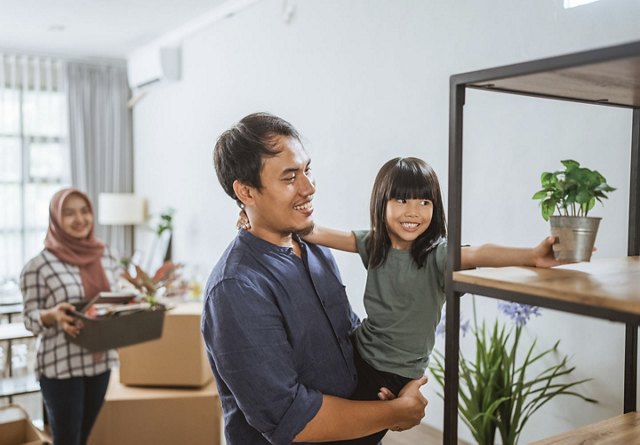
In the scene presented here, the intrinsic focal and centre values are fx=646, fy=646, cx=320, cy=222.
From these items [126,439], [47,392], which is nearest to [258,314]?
[47,392]

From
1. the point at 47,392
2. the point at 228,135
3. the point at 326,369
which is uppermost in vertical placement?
the point at 228,135

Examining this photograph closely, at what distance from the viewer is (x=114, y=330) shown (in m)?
2.58

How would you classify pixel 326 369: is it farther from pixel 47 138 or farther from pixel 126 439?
pixel 47 138

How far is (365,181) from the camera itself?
11.0 ft

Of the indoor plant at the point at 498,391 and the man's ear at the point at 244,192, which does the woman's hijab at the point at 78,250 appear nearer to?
the indoor plant at the point at 498,391

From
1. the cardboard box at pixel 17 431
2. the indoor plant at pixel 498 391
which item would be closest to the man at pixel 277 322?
the indoor plant at pixel 498 391

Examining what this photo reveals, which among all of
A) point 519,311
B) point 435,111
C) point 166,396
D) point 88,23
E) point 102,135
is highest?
point 88,23

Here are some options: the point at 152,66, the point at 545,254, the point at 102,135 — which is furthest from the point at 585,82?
the point at 102,135

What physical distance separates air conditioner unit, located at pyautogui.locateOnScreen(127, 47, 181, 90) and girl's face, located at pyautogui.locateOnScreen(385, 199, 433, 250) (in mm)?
4424

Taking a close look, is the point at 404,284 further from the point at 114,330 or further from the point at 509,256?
the point at 114,330

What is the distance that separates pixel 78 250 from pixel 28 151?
11.8 ft

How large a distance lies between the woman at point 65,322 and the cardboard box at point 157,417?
0.33ft

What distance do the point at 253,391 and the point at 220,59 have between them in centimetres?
391

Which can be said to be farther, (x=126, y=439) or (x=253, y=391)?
(x=126, y=439)
